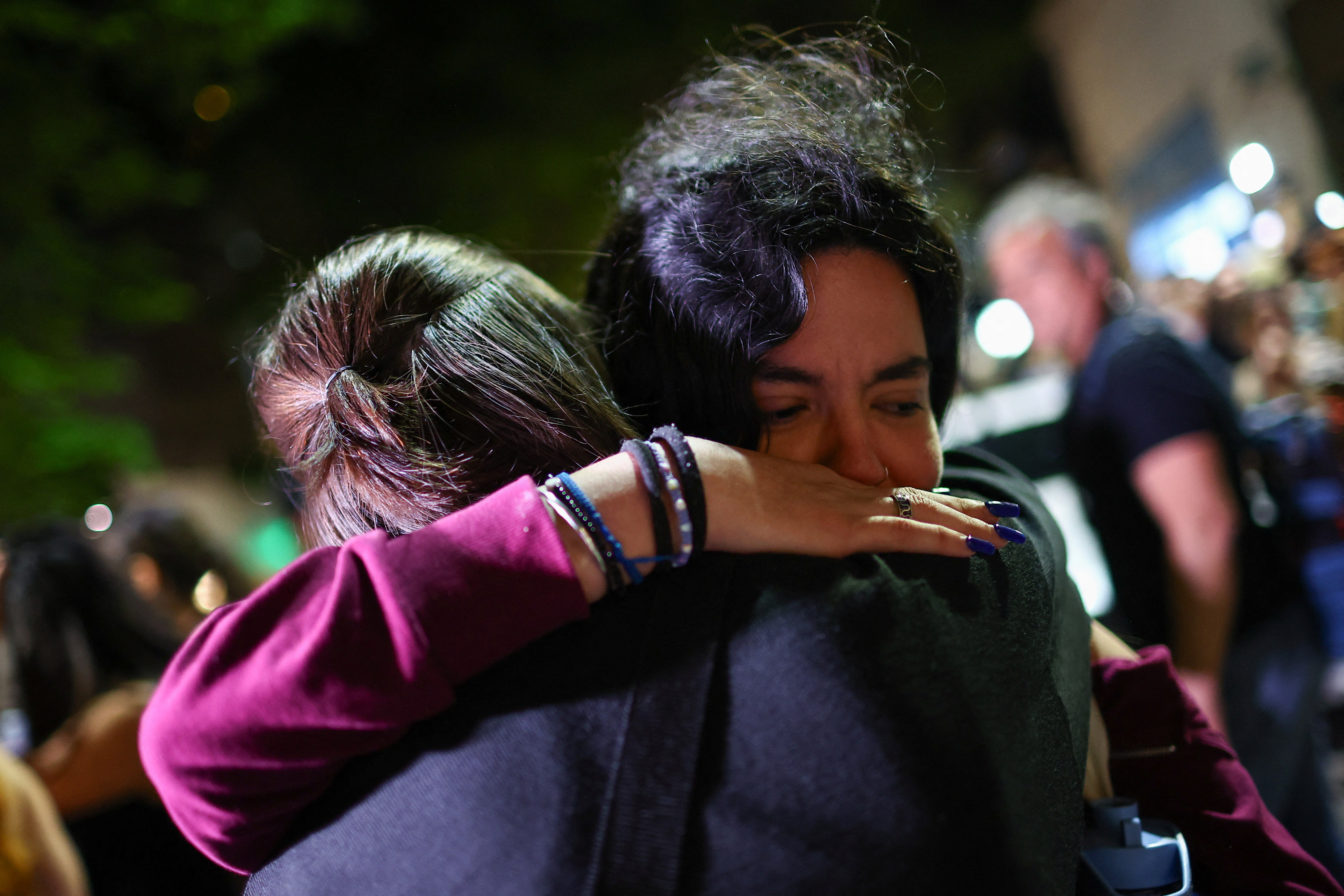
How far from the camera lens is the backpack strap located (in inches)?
32.1

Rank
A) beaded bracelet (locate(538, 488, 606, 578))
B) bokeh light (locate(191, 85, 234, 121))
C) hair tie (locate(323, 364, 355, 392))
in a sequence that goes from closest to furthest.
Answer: beaded bracelet (locate(538, 488, 606, 578)) → hair tie (locate(323, 364, 355, 392)) → bokeh light (locate(191, 85, 234, 121))

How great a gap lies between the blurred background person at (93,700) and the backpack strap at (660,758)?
2470 millimetres

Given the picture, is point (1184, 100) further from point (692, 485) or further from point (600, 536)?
point (600, 536)

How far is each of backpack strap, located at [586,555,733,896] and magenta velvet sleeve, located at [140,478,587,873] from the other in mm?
103

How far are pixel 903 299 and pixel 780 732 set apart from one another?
0.73 m

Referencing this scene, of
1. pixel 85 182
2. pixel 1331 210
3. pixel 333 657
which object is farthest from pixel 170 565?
pixel 1331 210

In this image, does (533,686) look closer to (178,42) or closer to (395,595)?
(395,595)

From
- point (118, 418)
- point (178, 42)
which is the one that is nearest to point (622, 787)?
point (178, 42)

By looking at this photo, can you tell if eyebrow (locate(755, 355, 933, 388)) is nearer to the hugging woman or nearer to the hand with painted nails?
the hugging woman

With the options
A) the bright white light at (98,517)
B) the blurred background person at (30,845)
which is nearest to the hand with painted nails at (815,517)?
the blurred background person at (30,845)

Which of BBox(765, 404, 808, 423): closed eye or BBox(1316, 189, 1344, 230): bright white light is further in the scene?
BBox(1316, 189, 1344, 230): bright white light

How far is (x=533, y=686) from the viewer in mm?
910

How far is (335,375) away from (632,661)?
0.60m

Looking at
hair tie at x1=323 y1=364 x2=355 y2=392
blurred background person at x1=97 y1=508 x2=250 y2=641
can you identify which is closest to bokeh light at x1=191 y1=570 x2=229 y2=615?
blurred background person at x1=97 y1=508 x2=250 y2=641
